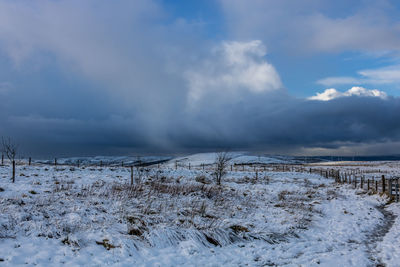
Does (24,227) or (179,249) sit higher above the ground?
(24,227)

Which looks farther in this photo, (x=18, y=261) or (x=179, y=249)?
(x=179, y=249)

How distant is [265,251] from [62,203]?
9554 millimetres

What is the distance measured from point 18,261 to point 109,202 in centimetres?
711

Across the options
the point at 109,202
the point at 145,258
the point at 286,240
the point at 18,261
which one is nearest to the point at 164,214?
the point at 109,202

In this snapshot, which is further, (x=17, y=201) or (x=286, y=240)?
(x=17, y=201)

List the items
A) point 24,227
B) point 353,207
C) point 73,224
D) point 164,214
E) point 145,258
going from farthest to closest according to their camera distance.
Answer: point 353,207 → point 164,214 → point 73,224 → point 24,227 → point 145,258

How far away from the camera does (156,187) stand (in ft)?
66.2

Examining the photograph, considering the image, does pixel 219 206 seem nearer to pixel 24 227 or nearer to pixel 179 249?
pixel 179 249

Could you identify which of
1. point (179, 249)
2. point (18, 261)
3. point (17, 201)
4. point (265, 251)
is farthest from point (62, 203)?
point (265, 251)

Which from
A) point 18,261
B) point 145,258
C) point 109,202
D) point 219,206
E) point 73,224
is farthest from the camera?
point 219,206

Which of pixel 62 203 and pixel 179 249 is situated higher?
pixel 62 203

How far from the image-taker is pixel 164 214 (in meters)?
13.0

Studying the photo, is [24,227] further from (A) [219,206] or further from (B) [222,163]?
(B) [222,163]

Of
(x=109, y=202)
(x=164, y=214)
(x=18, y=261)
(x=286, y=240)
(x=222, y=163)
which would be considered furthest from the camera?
(x=222, y=163)
